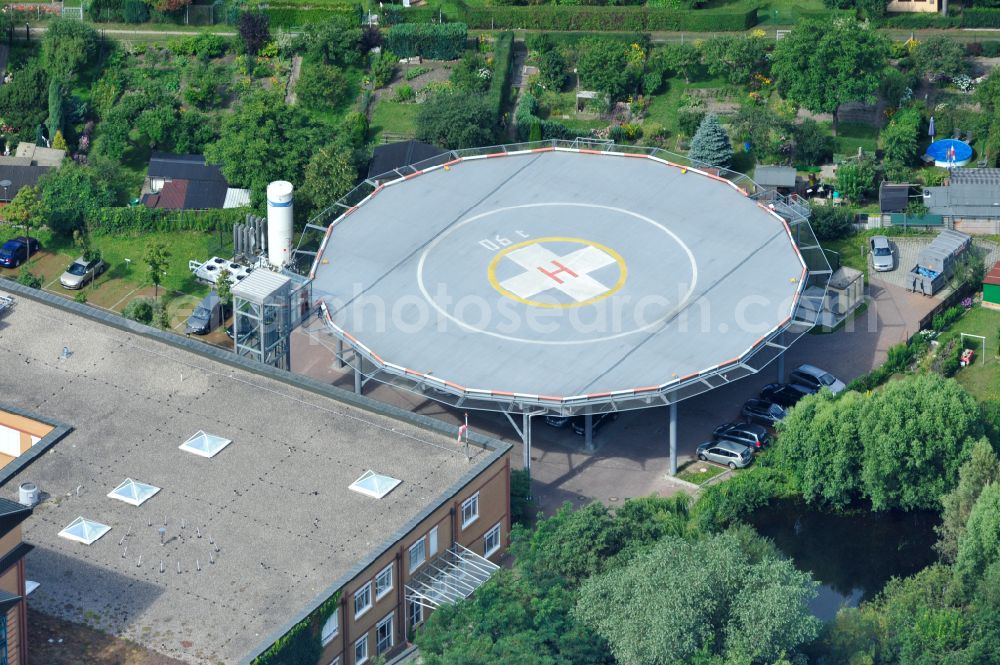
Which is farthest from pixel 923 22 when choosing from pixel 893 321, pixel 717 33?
pixel 893 321

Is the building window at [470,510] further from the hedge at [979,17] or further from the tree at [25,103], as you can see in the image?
the hedge at [979,17]

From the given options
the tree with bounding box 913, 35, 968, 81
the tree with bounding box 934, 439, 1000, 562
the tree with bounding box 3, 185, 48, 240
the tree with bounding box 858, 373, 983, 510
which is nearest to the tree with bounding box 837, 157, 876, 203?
the tree with bounding box 913, 35, 968, 81

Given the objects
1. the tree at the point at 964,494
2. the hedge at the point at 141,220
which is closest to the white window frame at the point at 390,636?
the tree at the point at 964,494

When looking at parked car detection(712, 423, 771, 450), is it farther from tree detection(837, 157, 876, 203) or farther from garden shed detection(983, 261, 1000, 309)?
tree detection(837, 157, 876, 203)

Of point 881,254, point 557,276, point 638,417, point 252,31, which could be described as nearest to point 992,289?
point 881,254

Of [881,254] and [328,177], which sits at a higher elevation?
[328,177]

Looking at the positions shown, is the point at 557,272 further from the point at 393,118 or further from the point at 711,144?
the point at 393,118
